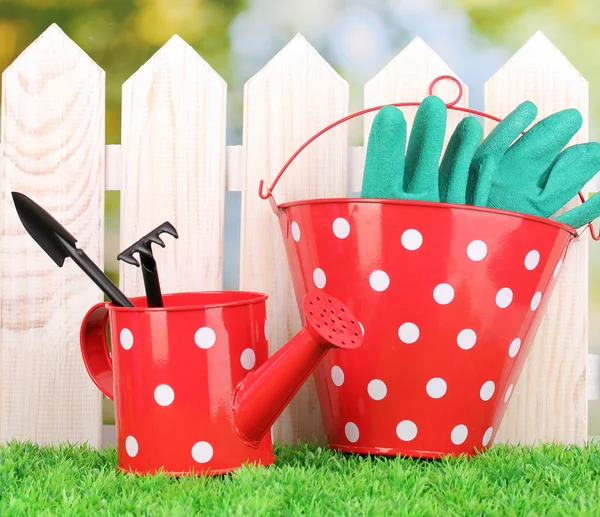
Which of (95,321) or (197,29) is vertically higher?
(197,29)

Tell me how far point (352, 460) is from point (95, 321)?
391mm

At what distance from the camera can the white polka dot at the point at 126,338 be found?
2.69 ft

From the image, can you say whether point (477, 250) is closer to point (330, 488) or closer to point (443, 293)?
point (443, 293)

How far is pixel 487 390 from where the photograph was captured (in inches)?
35.0

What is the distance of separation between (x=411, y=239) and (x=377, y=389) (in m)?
0.19

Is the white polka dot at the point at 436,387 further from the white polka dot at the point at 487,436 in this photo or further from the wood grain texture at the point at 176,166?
the wood grain texture at the point at 176,166

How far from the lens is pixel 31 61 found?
1.20 meters

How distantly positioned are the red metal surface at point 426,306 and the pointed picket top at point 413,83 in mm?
335

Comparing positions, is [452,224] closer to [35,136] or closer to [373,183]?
[373,183]

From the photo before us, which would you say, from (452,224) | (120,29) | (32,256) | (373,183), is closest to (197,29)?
(120,29)

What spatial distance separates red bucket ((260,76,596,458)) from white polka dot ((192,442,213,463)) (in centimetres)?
20

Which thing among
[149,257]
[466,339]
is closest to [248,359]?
[149,257]

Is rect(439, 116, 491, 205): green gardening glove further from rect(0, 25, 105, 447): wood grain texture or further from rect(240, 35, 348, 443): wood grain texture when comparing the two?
rect(0, 25, 105, 447): wood grain texture

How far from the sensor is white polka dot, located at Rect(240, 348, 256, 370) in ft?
2.72
